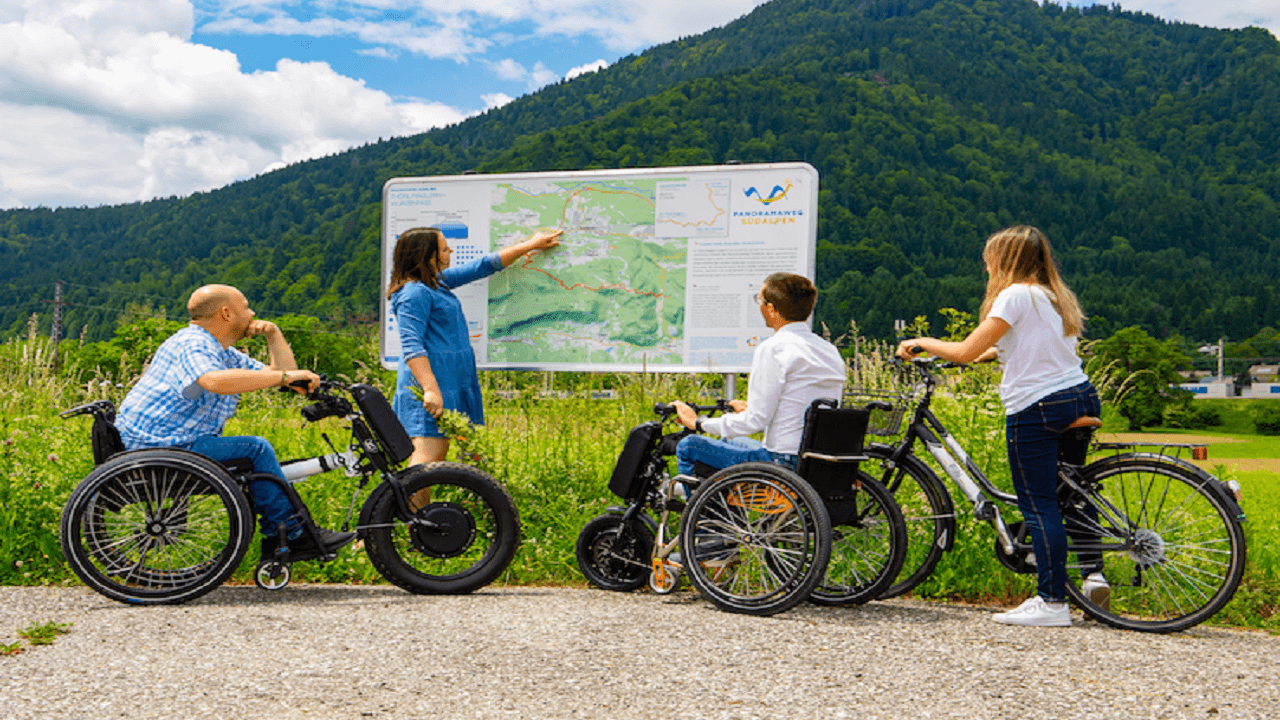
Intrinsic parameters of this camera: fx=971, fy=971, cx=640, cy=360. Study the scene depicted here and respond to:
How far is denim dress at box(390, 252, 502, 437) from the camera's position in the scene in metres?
5.16

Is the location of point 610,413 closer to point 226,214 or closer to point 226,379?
point 226,379

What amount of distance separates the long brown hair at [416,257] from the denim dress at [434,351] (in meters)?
0.06

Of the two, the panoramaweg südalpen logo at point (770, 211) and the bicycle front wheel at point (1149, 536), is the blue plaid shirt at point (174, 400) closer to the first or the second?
the panoramaweg südalpen logo at point (770, 211)

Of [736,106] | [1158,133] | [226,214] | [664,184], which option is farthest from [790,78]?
[664,184]

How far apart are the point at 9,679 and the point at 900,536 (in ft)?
11.5

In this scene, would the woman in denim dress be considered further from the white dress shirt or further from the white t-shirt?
the white t-shirt

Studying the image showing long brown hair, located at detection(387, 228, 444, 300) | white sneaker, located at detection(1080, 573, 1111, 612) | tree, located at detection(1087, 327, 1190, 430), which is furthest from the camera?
tree, located at detection(1087, 327, 1190, 430)

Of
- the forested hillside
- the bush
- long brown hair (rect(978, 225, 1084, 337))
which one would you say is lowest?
the bush

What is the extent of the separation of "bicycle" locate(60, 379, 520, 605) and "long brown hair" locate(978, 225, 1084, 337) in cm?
252

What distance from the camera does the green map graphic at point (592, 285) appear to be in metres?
6.36

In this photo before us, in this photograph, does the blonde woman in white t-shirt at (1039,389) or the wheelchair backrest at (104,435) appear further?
the wheelchair backrest at (104,435)

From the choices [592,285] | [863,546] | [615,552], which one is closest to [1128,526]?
[863,546]

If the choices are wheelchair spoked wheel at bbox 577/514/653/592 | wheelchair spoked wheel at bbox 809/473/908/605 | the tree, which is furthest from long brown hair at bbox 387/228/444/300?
the tree

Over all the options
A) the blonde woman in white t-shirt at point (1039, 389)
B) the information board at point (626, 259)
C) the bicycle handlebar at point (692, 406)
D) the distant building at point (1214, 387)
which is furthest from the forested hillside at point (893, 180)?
the blonde woman in white t-shirt at point (1039, 389)
